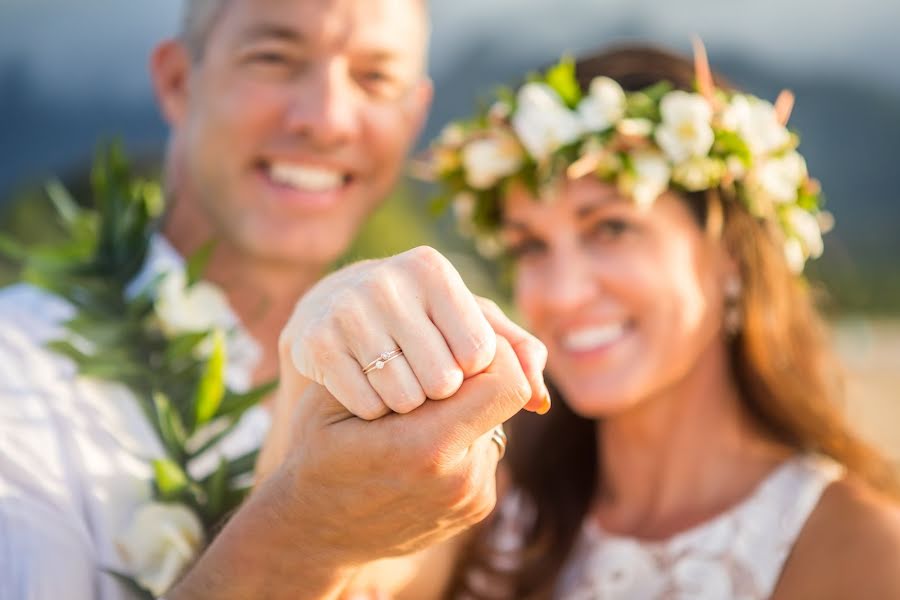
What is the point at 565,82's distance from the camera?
3.38 metres

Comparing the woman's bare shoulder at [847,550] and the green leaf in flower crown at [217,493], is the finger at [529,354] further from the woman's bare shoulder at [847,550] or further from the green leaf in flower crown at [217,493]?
the woman's bare shoulder at [847,550]

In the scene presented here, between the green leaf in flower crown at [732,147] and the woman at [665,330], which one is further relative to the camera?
the green leaf in flower crown at [732,147]

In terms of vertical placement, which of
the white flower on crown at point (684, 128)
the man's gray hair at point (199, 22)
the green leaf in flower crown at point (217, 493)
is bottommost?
the green leaf in flower crown at point (217, 493)

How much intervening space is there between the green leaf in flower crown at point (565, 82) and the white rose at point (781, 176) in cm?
67

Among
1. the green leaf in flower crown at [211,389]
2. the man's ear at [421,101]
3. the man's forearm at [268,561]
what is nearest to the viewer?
the man's forearm at [268,561]

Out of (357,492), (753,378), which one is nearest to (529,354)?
(357,492)

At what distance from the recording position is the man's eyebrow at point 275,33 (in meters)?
3.28

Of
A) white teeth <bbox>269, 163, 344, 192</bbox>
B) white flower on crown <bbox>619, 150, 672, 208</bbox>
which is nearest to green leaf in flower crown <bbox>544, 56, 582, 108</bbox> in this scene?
white flower on crown <bbox>619, 150, 672, 208</bbox>

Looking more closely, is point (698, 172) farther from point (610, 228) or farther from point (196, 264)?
point (196, 264)

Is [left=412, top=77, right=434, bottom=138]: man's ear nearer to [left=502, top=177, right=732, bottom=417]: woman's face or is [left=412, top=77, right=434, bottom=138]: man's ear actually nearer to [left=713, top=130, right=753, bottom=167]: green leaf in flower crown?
[left=502, top=177, right=732, bottom=417]: woman's face

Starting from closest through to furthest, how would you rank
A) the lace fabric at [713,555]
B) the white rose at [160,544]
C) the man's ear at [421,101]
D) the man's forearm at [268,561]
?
1. the man's forearm at [268,561]
2. the white rose at [160,544]
3. the lace fabric at [713,555]
4. the man's ear at [421,101]

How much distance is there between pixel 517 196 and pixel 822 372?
1320mm

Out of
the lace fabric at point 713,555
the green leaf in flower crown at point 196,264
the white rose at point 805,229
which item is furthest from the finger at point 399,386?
the white rose at point 805,229

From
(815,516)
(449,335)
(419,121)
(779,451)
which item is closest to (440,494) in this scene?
(449,335)
